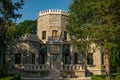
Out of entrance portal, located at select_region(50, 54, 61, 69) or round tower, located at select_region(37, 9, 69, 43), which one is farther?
round tower, located at select_region(37, 9, 69, 43)

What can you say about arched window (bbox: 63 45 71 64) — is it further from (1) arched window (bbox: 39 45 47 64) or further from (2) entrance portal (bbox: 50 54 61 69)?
(1) arched window (bbox: 39 45 47 64)

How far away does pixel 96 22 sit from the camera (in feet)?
72.8

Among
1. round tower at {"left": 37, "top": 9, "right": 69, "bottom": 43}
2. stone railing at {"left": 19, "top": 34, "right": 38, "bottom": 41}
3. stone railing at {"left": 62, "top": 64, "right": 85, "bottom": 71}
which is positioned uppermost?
round tower at {"left": 37, "top": 9, "right": 69, "bottom": 43}

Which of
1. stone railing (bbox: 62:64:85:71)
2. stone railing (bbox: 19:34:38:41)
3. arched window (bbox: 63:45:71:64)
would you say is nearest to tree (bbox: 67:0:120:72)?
stone railing (bbox: 62:64:85:71)

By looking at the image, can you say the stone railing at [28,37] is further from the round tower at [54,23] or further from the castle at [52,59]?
the round tower at [54,23]

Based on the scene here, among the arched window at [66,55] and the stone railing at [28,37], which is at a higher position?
the stone railing at [28,37]

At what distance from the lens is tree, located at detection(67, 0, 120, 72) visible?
67.8 ft

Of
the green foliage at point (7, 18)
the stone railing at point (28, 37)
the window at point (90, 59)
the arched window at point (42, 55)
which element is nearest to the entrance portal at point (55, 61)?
the arched window at point (42, 55)

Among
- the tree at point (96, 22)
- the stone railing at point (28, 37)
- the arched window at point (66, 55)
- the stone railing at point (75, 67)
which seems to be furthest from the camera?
the arched window at point (66, 55)

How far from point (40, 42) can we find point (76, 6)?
15.9 meters

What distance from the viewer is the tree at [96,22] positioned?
20.7 meters

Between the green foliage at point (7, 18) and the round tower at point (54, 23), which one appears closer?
the green foliage at point (7, 18)

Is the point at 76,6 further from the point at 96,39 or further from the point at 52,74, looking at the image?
the point at 52,74

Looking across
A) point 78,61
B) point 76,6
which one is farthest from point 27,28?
point 76,6
